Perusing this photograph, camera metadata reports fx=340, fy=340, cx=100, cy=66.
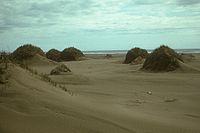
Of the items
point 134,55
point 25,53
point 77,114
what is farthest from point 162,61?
point 77,114

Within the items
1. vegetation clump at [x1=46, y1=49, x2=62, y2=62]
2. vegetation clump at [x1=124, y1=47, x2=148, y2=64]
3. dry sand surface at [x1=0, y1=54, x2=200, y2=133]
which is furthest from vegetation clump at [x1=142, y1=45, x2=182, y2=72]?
vegetation clump at [x1=46, y1=49, x2=62, y2=62]

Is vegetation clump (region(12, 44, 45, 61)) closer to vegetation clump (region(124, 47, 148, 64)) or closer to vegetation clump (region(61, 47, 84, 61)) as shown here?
vegetation clump (region(124, 47, 148, 64))

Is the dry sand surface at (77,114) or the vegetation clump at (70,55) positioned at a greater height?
the vegetation clump at (70,55)

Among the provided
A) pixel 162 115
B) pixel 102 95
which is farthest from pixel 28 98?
pixel 102 95

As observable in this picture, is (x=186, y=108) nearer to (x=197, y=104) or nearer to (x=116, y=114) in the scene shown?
(x=197, y=104)

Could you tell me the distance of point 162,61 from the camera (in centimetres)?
1461

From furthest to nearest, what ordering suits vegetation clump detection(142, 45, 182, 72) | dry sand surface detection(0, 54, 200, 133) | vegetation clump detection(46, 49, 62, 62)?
vegetation clump detection(46, 49, 62, 62), vegetation clump detection(142, 45, 182, 72), dry sand surface detection(0, 54, 200, 133)

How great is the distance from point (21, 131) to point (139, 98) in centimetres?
424

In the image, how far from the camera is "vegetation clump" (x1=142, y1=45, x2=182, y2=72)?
46.9ft

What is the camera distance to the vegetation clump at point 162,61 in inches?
562

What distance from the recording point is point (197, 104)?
6926 millimetres

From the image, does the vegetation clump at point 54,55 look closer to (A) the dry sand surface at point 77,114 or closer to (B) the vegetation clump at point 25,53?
(B) the vegetation clump at point 25,53

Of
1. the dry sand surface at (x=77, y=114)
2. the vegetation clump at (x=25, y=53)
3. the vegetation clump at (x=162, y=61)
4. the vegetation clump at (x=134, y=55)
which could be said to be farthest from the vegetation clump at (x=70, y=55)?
the dry sand surface at (x=77, y=114)

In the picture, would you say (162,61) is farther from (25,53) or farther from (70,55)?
(70,55)
